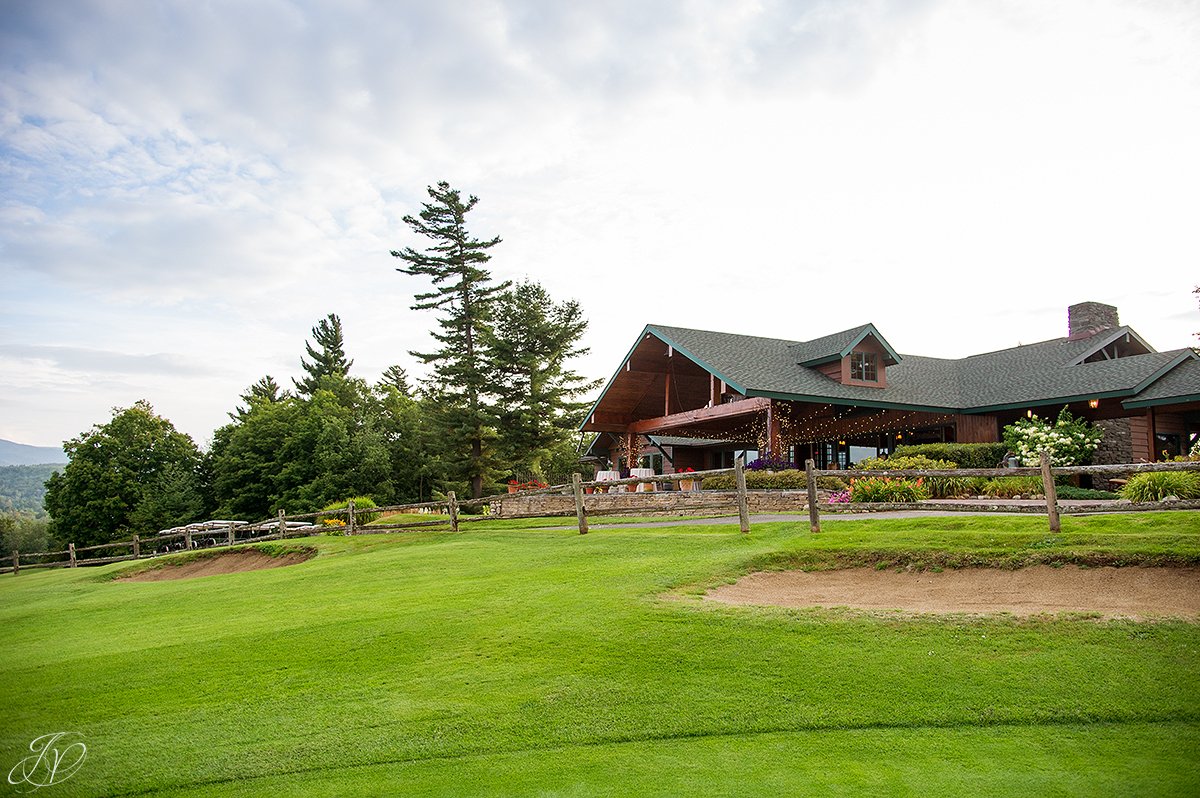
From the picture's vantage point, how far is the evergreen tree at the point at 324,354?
65312 millimetres

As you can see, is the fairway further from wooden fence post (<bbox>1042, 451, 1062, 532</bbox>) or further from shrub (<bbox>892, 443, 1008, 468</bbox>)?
shrub (<bbox>892, 443, 1008, 468</bbox>)

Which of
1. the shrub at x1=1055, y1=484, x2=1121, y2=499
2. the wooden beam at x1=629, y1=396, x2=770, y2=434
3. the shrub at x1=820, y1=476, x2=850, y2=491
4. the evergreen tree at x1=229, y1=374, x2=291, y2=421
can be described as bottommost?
the shrub at x1=1055, y1=484, x2=1121, y2=499

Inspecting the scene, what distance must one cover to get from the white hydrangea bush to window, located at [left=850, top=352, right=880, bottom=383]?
510 cm

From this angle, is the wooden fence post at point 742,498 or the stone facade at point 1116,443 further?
the stone facade at point 1116,443

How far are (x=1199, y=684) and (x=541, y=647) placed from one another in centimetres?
517

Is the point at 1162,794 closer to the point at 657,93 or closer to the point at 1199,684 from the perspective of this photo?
the point at 1199,684

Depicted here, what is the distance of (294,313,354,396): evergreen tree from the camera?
65.3m

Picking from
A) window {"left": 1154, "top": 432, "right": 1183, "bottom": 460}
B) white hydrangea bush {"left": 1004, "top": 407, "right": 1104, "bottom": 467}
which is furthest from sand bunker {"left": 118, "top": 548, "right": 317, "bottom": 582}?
window {"left": 1154, "top": 432, "right": 1183, "bottom": 460}

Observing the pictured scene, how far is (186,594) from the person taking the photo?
12492 mm

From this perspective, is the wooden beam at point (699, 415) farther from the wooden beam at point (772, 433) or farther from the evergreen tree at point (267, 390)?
the evergreen tree at point (267, 390)

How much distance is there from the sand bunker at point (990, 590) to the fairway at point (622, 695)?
0.29 metres

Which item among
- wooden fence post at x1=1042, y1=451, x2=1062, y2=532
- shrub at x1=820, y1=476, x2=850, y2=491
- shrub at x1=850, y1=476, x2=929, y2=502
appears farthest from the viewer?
shrub at x1=820, y1=476, x2=850, y2=491

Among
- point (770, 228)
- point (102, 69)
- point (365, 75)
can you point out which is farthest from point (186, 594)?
point (770, 228)

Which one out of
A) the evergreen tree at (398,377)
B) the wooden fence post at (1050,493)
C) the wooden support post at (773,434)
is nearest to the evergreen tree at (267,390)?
the evergreen tree at (398,377)
